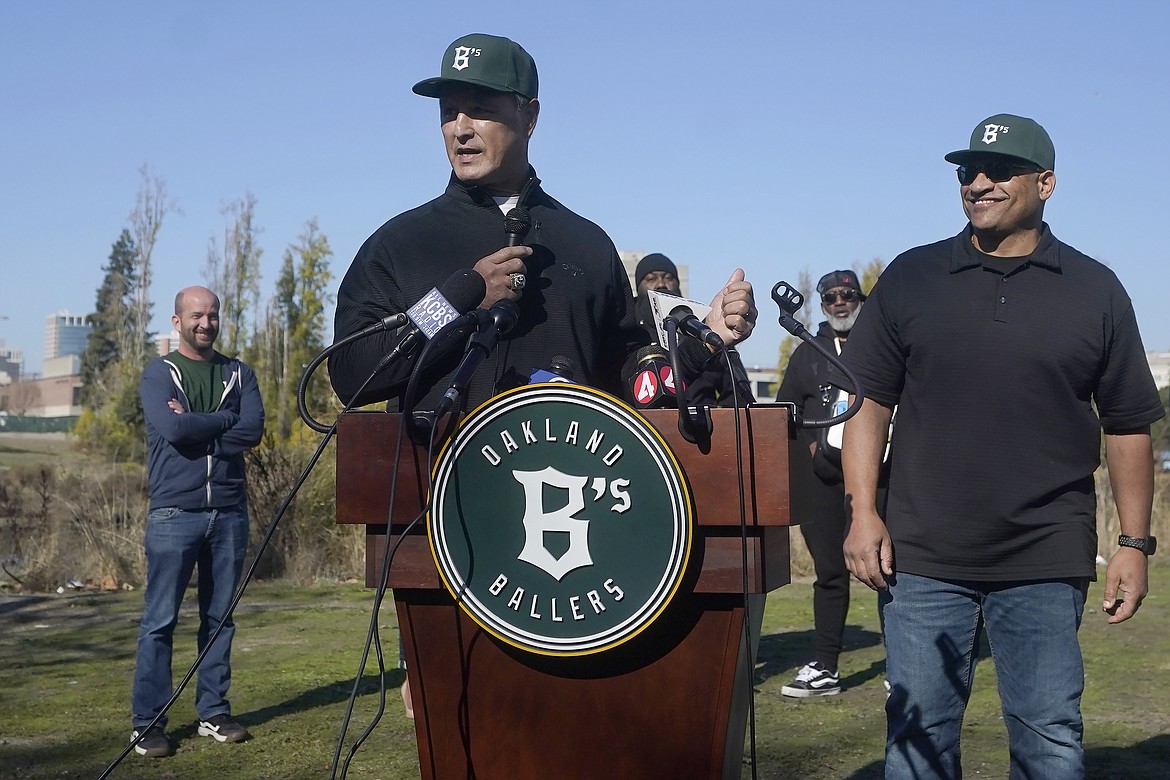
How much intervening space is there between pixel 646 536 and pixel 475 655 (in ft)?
1.42

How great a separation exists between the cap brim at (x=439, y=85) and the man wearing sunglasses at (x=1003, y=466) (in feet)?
4.20

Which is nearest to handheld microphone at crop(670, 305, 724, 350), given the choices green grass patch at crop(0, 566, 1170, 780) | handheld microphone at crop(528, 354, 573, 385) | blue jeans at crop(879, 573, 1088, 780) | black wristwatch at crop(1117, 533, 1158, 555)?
handheld microphone at crop(528, 354, 573, 385)

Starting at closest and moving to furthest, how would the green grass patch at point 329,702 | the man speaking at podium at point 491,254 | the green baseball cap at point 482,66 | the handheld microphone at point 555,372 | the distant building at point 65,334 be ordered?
the handheld microphone at point 555,372
the man speaking at podium at point 491,254
the green baseball cap at point 482,66
the green grass patch at point 329,702
the distant building at point 65,334

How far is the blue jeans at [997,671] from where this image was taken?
10.6 feet

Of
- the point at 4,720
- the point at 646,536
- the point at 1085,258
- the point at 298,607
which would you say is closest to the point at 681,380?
the point at 646,536

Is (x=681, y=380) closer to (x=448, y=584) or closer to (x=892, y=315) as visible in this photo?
(x=448, y=584)

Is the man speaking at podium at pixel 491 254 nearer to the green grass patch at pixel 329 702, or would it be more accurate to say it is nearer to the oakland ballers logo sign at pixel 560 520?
the oakland ballers logo sign at pixel 560 520

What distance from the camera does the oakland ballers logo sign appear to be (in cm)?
229

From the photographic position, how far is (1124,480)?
3475mm

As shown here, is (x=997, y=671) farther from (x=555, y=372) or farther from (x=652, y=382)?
(x=555, y=372)

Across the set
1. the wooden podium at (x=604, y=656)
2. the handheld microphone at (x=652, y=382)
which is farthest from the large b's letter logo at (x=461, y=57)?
the wooden podium at (x=604, y=656)

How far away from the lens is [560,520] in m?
2.33

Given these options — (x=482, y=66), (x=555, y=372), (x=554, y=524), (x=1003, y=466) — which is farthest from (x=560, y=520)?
(x=1003, y=466)

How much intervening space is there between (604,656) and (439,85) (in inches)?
52.6
